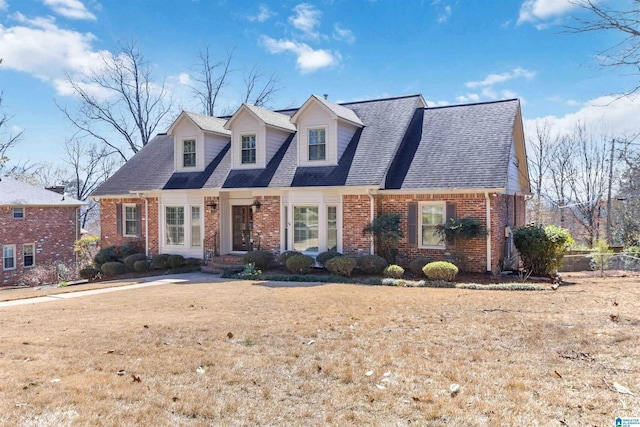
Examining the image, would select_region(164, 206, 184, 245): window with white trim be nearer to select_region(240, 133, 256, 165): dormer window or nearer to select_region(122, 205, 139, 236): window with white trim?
select_region(122, 205, 139, 236): window with white trim

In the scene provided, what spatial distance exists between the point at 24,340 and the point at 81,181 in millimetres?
41938

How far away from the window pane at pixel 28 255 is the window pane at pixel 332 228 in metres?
18.7

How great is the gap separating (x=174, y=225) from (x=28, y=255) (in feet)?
39.1

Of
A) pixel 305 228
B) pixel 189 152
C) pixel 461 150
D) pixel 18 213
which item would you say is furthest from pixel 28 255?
pixel 461 150

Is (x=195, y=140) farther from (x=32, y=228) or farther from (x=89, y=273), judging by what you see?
(x=32, y=228)

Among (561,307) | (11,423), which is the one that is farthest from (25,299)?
(561,307)

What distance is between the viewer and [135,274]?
61.2ft

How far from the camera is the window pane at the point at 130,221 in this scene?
832 inches

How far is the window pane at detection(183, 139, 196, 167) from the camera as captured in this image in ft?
66.7

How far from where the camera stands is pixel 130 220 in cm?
2130

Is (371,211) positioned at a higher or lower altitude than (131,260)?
higher

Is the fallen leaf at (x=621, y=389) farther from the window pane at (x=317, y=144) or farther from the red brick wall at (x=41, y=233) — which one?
the red brick wall at (x=41, y=233)

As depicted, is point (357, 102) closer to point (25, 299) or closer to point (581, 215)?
point (25, 299)

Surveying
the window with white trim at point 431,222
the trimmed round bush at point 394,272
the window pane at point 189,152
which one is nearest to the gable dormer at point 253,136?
the window pane at point 189,152
